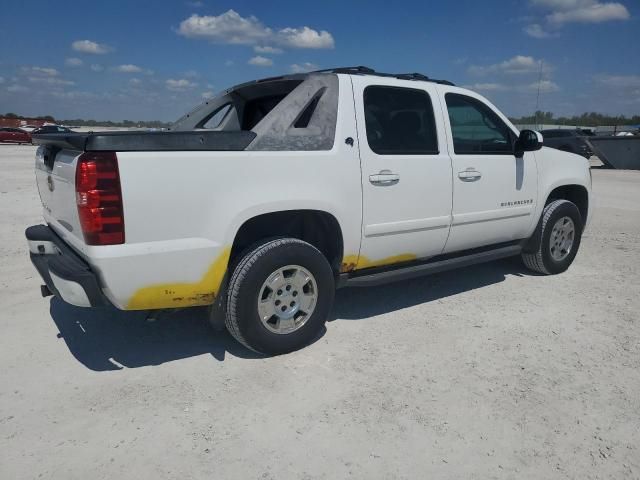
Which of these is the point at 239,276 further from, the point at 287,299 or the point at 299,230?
the point at 299,230

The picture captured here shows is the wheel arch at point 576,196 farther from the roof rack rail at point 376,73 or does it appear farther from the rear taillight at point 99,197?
the rear taillight at point 99,197

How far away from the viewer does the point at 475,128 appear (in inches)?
173

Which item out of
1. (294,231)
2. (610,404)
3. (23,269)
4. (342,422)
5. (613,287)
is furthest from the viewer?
(23,269)

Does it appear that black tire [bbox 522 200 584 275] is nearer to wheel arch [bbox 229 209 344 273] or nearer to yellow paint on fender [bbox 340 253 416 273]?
yellow paint on fender [bbox 340 253 416 273]

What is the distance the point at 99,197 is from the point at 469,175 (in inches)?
113

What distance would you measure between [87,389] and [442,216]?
2.82m

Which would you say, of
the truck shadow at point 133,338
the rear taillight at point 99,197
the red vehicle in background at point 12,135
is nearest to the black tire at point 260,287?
the truck shadow at point 133,338

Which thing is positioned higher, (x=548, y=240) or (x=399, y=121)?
(x=399, y=121)

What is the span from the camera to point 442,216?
404 cm

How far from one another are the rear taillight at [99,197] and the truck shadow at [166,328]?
Answer: 1047 mm

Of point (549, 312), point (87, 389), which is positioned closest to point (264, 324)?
point (87, 389)

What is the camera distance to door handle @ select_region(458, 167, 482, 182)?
4113 mm

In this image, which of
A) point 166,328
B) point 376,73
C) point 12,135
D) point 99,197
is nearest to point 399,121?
point 376,73

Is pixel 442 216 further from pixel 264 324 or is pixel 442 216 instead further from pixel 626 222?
pixel 626 222
